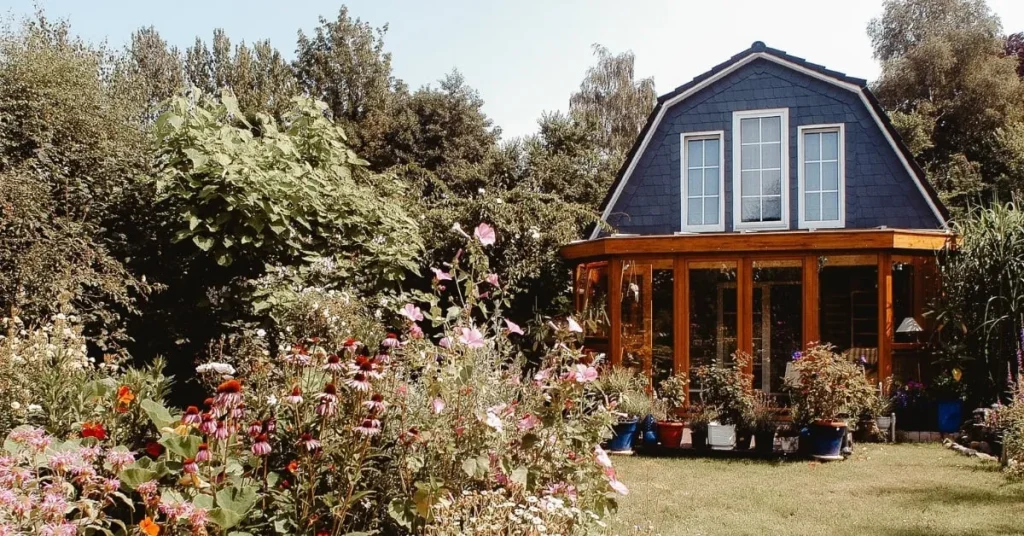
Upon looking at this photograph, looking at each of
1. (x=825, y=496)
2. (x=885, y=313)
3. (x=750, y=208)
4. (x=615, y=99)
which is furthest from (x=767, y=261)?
(x=615, y=99)

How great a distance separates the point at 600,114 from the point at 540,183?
673cm

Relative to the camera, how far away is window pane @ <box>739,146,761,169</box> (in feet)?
42.6

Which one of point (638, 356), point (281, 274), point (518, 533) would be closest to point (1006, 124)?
point (638, 356)

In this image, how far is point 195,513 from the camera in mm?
2885

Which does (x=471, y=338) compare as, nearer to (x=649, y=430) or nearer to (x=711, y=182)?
(x=649, y=430)

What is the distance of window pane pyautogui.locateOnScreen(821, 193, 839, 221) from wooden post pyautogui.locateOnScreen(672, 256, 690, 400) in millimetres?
3289

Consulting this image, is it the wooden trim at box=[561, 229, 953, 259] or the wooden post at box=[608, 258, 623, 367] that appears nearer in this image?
the wooden trim at box=[561, 229, 953, 259]

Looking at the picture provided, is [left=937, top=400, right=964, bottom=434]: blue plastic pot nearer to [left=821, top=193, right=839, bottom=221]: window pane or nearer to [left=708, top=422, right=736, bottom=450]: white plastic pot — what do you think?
[left=708, top=422, right=736, bottom=450]: white plastic pot

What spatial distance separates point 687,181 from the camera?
1329 cm

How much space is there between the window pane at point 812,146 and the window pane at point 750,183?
80 cm

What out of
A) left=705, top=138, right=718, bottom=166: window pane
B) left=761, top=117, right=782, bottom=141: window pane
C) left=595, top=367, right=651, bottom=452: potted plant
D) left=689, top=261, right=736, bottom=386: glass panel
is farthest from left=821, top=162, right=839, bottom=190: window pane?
left=595, top=367, right=651, bottom=452: potted plant

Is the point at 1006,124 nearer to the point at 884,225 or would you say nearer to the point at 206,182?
the point at 884,225

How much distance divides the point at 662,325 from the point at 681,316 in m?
0.29

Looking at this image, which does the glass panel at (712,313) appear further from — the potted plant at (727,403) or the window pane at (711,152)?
the window pane at (711,152)
